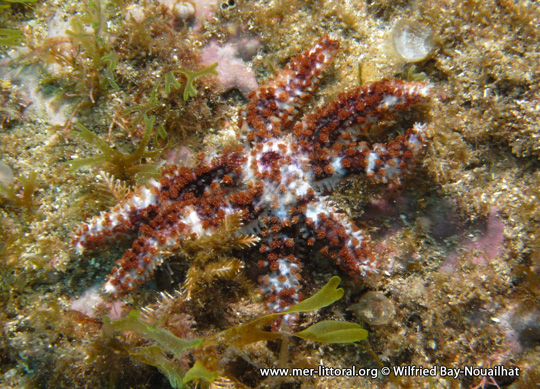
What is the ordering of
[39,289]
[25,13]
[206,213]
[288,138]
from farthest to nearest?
1. [25,13]
2. [39,289]
3. [288,138]
4. [206,213]

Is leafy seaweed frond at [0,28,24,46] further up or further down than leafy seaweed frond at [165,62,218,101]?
further up

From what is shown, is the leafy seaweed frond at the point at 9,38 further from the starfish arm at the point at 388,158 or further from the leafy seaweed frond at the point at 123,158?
the starfish arm at the point at 388,158

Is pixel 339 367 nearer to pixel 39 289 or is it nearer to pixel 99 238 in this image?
pixel 99 238

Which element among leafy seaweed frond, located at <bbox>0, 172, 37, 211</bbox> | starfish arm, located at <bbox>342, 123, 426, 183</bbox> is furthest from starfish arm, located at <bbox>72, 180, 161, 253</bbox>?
starfish arm, located at <bbox>342, 123, 426, 183</bbox>

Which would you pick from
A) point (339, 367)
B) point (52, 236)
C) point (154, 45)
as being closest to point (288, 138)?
point (154, 45)

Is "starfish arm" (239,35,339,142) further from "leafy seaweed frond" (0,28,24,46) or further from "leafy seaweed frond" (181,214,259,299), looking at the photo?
"leafy seaweed frond" (0,28,24,46)

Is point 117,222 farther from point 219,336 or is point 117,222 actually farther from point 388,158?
point 388,158
